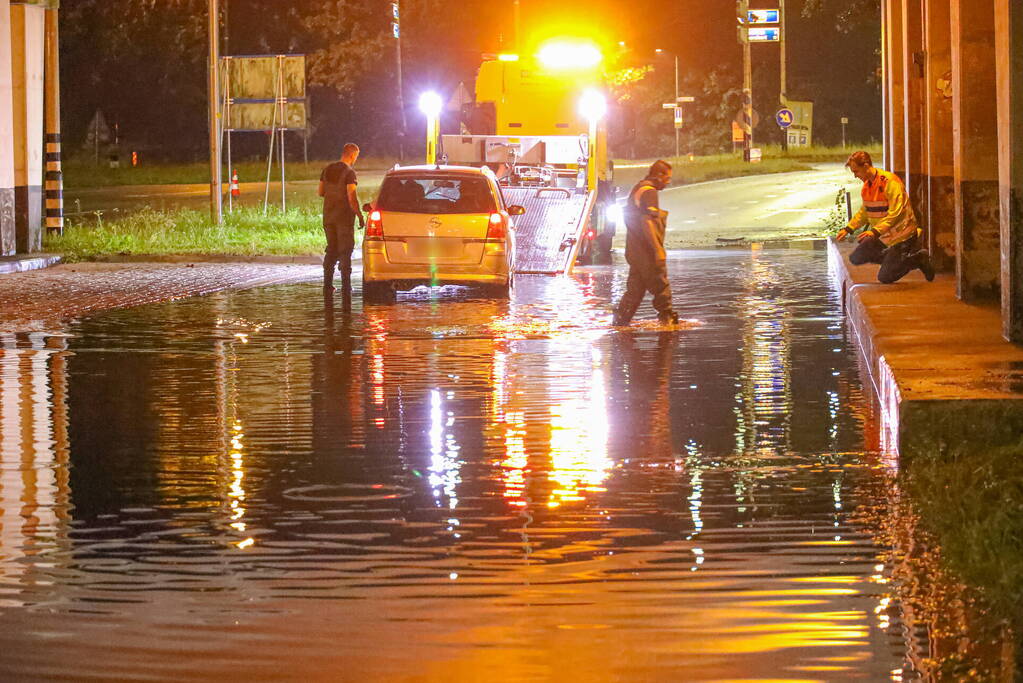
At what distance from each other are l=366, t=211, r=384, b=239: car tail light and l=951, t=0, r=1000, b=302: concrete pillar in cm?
649

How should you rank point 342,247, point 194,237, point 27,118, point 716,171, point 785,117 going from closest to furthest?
point 342,247 → point 27,118 → point 194,237 → point 716,171 → point 785,117

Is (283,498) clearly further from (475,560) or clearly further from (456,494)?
(475,560)

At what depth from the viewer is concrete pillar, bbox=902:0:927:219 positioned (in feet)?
76.3

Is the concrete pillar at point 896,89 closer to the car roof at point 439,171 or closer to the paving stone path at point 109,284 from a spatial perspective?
the car roof at point 439,171

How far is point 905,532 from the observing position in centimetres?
808

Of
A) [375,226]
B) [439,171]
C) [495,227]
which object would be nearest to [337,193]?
[375,226]

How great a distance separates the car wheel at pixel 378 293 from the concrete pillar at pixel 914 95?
678 cm

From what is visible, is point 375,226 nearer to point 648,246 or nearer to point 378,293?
point 378,293

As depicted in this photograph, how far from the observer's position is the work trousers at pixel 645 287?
57.1 feet

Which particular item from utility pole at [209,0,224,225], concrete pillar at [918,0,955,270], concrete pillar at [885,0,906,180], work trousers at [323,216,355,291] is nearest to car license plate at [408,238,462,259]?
work trousers at [323,216,355,291]

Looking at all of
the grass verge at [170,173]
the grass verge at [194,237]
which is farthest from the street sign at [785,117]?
the grass verge at [194,237]

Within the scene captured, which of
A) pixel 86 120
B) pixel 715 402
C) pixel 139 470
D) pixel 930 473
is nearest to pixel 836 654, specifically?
pixel 930 473

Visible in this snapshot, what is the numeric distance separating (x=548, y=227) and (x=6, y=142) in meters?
8.62

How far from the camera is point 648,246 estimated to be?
1750cm
